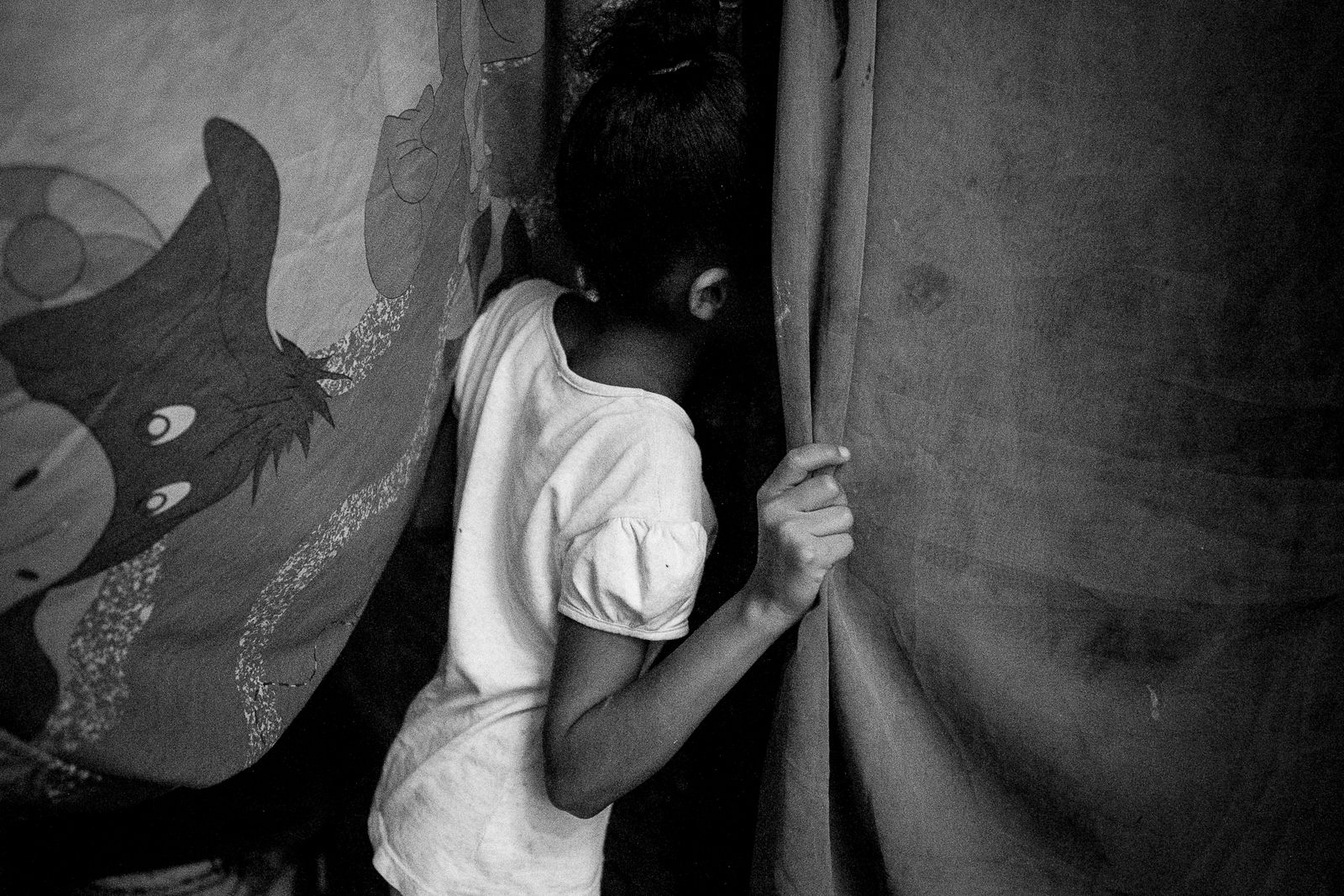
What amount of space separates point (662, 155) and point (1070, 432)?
0.36 m

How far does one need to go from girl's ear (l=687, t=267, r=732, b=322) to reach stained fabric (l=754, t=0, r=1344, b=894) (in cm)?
11

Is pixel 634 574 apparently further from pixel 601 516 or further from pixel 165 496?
pixel 165 496

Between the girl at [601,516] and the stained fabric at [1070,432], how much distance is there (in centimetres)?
9

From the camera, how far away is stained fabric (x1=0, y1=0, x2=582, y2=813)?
1.69 ft

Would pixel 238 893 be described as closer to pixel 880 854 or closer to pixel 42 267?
pixel 880 854

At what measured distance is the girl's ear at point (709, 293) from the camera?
0.81m

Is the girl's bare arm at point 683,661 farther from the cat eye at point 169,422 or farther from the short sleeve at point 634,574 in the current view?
the cat eye at point 169,422

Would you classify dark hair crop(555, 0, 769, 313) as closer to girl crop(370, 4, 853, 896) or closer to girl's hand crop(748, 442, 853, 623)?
girl crop(370, 4, 853, 896)

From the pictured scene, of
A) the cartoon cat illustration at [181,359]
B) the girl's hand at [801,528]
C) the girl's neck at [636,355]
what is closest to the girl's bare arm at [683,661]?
the girl's hand at [801,528]

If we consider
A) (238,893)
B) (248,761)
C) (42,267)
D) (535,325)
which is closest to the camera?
(42,267)

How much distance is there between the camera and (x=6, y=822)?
642 mm

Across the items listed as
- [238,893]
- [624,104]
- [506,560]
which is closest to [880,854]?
[506,560]

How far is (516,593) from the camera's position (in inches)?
35.1

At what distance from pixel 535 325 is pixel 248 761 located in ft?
1.37
